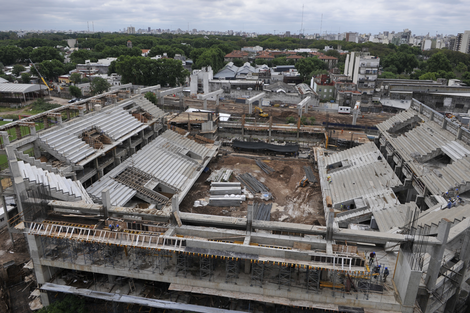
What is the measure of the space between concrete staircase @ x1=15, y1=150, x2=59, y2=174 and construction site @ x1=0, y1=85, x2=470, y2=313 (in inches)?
2.5

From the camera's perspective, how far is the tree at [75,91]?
67.6m

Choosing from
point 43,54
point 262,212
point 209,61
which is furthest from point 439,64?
point 43,54

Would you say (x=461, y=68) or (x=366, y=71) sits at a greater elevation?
(x=461, y=68)

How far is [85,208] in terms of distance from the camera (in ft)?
59.4

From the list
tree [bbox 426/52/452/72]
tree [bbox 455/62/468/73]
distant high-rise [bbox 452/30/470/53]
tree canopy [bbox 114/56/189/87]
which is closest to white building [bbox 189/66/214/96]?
tree canopy [bbox 114/56/189/87]

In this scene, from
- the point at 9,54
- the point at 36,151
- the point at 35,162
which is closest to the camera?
the point at 35,162

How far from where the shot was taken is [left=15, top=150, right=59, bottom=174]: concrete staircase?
2153cm

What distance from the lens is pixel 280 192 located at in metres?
A: 30.0

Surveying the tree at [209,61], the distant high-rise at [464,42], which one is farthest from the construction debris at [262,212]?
the distant high-rise at [464,42]

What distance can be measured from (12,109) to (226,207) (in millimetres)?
59860

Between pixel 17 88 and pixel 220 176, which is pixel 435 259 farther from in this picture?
pixel 17 88

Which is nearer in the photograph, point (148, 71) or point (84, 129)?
point (84, 129)

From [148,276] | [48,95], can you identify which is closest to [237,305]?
[148,276]

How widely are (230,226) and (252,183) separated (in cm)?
1315
